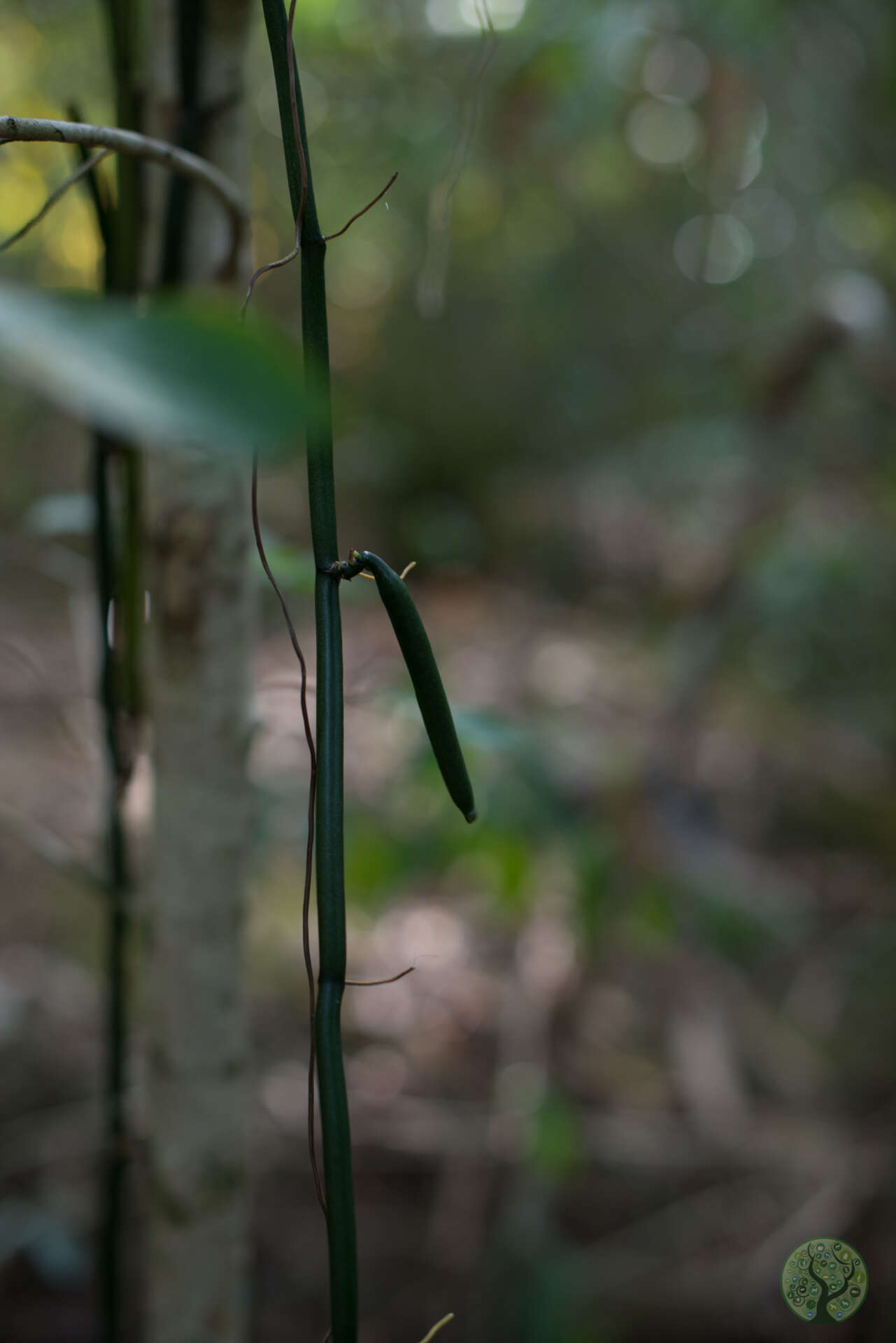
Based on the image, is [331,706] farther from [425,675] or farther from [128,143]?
[128,143]

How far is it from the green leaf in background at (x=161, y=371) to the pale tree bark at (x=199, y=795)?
0.79 ft

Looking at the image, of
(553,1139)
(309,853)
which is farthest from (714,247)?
(309,853)

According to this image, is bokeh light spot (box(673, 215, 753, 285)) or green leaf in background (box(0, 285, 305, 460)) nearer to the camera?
green leaf in background (box(0, 285, 305, 460))

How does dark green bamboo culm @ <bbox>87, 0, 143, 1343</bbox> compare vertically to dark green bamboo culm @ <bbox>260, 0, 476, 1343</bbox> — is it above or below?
above

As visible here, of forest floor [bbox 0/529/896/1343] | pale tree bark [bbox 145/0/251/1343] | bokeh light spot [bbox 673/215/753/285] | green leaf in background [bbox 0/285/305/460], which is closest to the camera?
green leaf in background [bbox 0/285/305/460]

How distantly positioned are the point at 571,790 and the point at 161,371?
878 millimetres

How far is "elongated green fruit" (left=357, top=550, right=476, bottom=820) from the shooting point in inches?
5.6

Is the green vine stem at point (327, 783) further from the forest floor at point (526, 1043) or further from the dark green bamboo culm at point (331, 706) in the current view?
the forest floor at point (526, 1043)

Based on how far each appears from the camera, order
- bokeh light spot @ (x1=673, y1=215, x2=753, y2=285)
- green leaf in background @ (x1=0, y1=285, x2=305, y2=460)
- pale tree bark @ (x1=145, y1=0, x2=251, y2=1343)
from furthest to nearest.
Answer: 1. bokeh light spot @ (x1=673, y1=215, x2=753, y2=285)
2. pale tree bark @ (x1=145, y1=0, x2=251, y2=1343)
3. green leaf in background @ (x1=0, y1=285, x2=305, y2=460)

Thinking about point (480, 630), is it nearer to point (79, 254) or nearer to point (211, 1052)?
point (79, 254)

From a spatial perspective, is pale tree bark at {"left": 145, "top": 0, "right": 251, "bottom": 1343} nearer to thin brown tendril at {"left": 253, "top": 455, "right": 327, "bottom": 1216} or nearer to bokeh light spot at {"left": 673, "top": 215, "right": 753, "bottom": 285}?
thin brown tendril at {"left": 253, "top": 455, "right": 327, "bottom": 1216}

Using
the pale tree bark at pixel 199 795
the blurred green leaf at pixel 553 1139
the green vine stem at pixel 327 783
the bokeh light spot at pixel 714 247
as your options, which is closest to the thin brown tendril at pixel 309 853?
the green vine stem at pixel 327 783

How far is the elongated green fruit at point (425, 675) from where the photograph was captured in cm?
14

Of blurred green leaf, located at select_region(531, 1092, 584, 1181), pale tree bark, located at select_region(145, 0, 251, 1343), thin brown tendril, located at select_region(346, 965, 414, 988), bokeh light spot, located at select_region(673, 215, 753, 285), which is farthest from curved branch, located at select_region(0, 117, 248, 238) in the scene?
bokeh light spot, located at select_region(673, 215, 753, 285)
